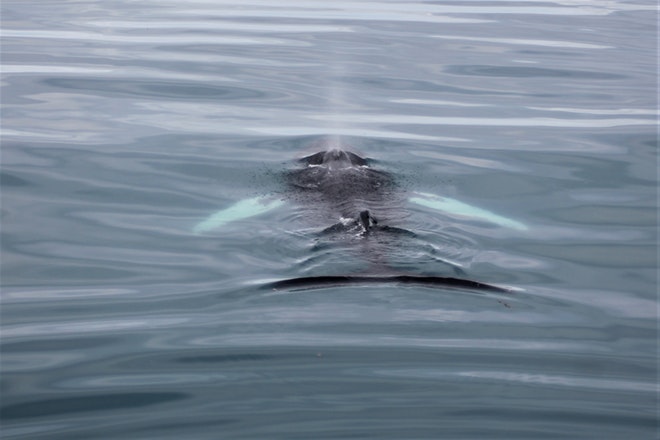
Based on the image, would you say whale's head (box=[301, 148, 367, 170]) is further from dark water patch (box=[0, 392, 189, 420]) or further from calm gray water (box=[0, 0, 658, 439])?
dark water patch (box=[0, 392, 189, 420])

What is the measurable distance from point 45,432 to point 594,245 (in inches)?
198

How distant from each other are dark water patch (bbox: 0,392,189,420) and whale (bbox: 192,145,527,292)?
5.36ft

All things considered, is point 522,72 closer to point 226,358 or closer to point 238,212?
point 238,212

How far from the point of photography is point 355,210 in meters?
9.12

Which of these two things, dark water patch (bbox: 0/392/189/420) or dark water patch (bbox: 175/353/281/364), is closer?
dark water patch (bbox: 0/392/189/420)

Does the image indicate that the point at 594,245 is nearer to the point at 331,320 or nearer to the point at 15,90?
the point at 331,320

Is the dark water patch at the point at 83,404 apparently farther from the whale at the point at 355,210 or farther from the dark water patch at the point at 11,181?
the dark water patch at the point at 11,181

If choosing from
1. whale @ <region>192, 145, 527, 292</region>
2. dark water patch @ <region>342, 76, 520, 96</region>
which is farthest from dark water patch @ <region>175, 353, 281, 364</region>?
dark water patch @ <region>342, 76, 520, 96</region>

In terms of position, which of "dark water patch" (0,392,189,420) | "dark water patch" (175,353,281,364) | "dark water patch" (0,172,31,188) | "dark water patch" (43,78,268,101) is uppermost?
"dark water patch" (43,78,268,101)

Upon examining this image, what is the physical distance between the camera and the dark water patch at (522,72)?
1585cm

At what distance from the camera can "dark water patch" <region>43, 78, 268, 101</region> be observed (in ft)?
47.0

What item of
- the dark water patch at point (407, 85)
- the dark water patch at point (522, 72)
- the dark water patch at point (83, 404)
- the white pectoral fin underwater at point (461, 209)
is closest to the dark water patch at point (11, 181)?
the white pectoral fin underwater at point (461, 209)

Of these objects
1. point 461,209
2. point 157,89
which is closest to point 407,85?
point 157,89

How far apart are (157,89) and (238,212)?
580 centimetres
